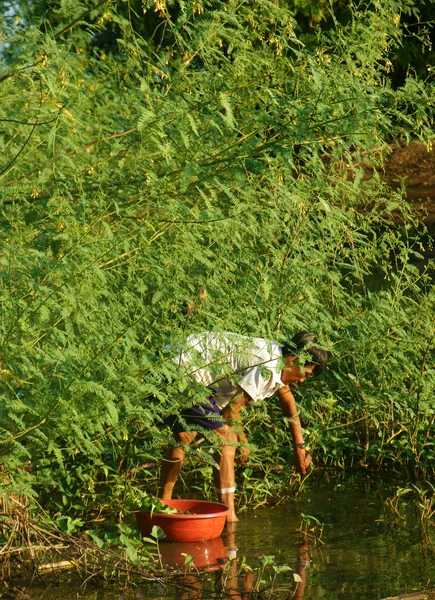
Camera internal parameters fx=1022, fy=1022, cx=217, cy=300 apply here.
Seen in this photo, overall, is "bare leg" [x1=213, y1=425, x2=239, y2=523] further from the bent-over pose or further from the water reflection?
the water reflection

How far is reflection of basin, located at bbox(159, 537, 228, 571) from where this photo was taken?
4.98m

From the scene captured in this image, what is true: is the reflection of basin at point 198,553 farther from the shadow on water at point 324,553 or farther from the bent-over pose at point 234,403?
the bent-over pose at point 234,403

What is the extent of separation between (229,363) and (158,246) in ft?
2.79

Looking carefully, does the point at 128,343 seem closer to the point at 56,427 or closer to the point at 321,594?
the point at 56,427

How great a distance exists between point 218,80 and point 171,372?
5.06 feet

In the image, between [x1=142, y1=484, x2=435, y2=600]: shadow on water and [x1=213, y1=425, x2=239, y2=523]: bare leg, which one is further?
[x1=213, y1=425, x2=239, y2=523]: bare leg

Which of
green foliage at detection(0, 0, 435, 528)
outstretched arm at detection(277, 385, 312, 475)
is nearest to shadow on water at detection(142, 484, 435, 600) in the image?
outstretched arm at detection(277, 385, 312, 475)

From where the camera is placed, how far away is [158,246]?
17.2 ft

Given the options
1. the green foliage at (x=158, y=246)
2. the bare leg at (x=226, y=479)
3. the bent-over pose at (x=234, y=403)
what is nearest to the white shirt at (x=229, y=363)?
the bent-over pose at (x=234, y=403)

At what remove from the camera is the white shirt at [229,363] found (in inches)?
183

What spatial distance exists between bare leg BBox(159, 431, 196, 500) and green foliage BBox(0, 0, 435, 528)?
21 cm

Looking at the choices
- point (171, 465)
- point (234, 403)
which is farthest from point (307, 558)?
point (171, 465)

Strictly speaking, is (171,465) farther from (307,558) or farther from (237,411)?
(307,558)

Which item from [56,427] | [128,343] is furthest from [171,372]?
[56,427]
